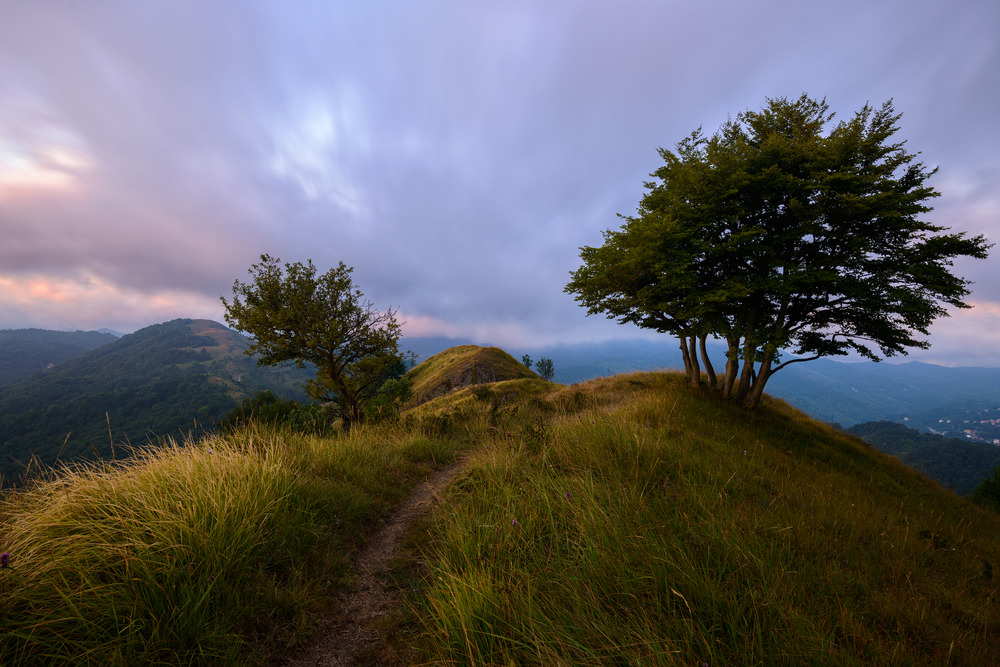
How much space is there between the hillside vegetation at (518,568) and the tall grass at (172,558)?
2cm

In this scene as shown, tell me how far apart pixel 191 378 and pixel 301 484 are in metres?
242

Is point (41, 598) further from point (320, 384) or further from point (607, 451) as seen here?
point (320, 384)

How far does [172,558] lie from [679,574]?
14.8 ft

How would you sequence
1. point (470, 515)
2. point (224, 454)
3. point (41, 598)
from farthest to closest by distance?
point (224, 454), point (470, 515), point (41, 598)

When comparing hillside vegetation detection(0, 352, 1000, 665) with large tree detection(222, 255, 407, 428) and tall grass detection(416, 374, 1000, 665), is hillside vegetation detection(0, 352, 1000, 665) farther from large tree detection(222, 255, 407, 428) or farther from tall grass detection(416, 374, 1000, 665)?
large tree detection(222, 255, 407, 428)

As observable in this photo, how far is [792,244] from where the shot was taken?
535 inches

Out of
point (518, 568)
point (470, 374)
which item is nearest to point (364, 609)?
point (518, 568)

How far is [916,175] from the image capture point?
12.6 metres

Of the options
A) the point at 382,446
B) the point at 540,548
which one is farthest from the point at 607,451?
the point at 382,446

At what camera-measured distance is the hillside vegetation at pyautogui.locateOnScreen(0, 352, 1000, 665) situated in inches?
91.9

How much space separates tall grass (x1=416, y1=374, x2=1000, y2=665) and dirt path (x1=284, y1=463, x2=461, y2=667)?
0.49 m

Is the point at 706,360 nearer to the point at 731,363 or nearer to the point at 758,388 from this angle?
the point at 731,363

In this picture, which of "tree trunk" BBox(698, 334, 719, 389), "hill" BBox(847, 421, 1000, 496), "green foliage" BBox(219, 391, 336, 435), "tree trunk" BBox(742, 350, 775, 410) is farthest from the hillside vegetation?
"hill" BBox(847, 421, 1000, 496)

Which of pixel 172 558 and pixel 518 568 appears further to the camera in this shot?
pixel 172 558
